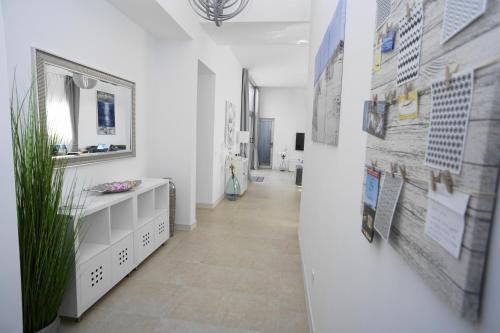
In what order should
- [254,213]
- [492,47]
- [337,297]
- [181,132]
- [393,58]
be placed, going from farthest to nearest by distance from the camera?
[254,213]
[181,132]
[337,297]
[393,58]
[492,47]

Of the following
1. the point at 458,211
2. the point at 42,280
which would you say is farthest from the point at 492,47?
the point at 42,280

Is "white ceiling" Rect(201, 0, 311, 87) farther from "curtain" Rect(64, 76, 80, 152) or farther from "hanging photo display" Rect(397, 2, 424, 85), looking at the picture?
"hanging photo display" Rect(397, 2, 424, 85)

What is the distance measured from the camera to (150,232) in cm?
303

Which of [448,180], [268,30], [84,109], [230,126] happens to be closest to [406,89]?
[448,180]

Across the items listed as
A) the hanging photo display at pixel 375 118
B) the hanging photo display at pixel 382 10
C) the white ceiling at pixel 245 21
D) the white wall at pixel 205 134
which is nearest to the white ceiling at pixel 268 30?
the white ceiling at pixel 245 21

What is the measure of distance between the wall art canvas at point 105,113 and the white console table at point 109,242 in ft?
2.26

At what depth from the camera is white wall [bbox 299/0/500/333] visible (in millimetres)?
509

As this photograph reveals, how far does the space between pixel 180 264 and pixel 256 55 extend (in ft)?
16.3

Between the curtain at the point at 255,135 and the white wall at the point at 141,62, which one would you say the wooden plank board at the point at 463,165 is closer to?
the white wall at the point at 141,62

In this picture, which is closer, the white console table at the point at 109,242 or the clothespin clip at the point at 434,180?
the clothespin clip at the point at 434,180

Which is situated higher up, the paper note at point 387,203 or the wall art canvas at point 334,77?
the wall art canvas at point 334,77

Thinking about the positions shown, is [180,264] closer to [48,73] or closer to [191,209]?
[191,209]

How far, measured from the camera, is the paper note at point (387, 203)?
66 centimetres

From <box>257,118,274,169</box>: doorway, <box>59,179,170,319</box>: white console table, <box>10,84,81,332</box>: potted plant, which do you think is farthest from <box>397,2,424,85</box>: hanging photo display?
<box>257,118,274,169</box>: doorway
